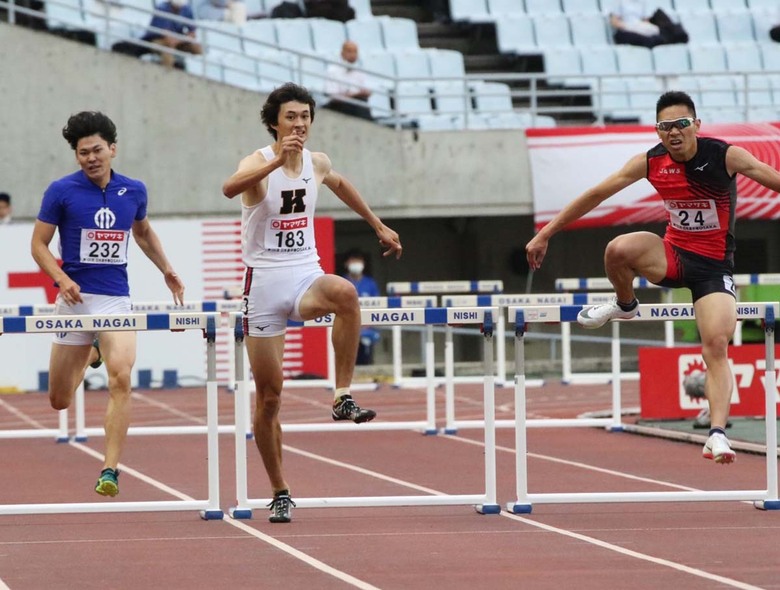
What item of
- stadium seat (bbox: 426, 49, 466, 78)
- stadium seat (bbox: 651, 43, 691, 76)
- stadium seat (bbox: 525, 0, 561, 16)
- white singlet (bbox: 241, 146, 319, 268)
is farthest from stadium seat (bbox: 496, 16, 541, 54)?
white singlet (bbox: 241, 146, 319, 268)

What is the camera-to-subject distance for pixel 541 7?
25297 mm

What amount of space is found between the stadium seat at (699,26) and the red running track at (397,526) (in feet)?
42.9

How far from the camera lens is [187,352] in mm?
20453

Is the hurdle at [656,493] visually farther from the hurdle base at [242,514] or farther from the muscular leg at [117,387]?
the muscular leg at [117,387]

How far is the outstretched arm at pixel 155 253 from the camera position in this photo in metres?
9.05

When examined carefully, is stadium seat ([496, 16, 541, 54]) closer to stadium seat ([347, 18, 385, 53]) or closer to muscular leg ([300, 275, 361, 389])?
stadium seat ([347, 18, 385, 53])

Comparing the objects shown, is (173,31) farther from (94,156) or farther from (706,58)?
(94,156)

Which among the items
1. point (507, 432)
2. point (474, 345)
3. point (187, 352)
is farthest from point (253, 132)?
point (507, 432)

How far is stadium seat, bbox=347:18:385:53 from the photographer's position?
23922 millimetres

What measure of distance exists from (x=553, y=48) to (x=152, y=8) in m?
5.85

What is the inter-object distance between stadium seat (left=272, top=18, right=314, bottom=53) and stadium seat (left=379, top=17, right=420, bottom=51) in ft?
4.11

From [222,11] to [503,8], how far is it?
4.45 metres

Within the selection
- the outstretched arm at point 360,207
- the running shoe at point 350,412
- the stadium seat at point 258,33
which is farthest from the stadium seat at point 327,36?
the running shoe at point 350,412

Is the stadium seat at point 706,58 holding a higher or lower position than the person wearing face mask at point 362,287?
higher
